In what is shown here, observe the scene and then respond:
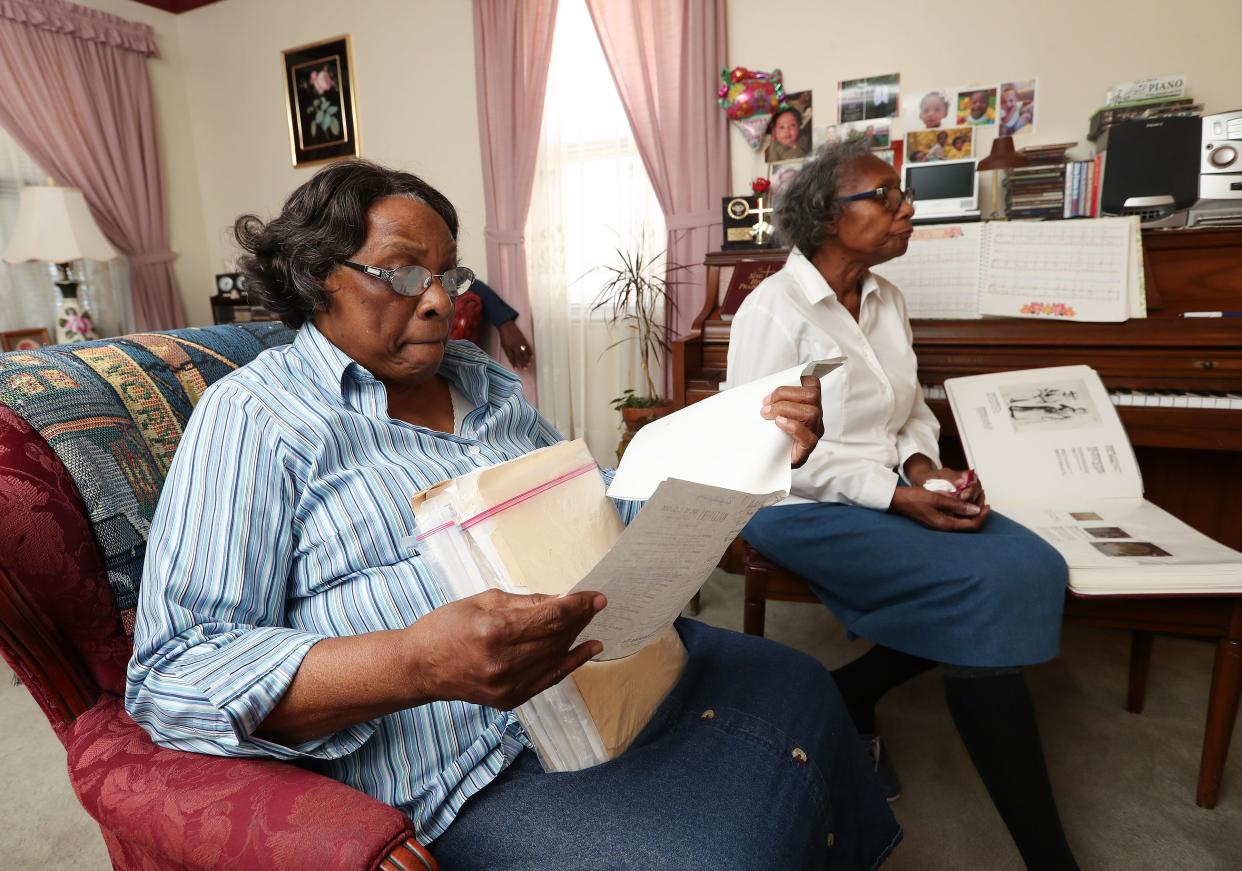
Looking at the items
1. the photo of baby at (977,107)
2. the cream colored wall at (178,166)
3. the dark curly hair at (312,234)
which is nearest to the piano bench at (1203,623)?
the dark curly hair at (312,234)

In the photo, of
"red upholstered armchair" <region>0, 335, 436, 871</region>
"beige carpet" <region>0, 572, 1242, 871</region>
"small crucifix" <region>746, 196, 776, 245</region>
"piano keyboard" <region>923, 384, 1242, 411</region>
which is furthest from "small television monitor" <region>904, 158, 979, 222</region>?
"red upholstered armchair" <region>0, 335, 436, 871</region>

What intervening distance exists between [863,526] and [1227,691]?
75 cm

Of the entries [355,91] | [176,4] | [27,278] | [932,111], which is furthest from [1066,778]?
[176,4]

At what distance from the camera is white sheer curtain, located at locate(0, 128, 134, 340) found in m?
3.47

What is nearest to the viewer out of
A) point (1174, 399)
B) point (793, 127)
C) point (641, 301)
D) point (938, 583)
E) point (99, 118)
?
point (938, 583)

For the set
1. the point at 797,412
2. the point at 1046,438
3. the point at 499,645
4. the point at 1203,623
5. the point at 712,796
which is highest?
the point at 797,412

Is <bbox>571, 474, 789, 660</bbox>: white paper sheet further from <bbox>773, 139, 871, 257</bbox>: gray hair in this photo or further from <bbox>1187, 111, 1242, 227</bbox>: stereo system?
<bbox>1187, 111, 1242, 227</bbox>: stereo system

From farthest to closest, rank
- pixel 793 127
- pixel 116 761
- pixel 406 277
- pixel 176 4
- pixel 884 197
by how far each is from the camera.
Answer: pixel 176 4 → pixel 793 127 → pixel 884 197 → pixel 406 277 → pixel 116 761

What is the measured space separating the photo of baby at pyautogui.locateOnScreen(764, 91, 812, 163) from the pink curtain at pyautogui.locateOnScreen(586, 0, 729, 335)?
0.22 m

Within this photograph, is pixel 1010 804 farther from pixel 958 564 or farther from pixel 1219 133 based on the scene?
pixel 1219 133

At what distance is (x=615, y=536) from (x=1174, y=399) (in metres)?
1.64

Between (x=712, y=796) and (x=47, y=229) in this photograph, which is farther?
(x=47, y=229)

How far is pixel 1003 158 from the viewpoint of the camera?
2.36 metres

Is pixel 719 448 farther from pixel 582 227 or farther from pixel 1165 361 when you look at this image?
pixel 582 227
